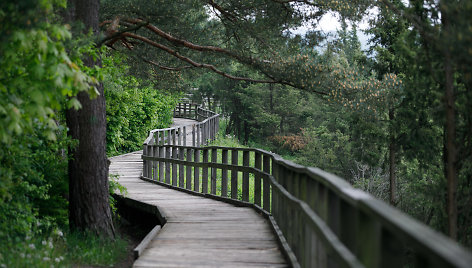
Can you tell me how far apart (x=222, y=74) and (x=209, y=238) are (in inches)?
270

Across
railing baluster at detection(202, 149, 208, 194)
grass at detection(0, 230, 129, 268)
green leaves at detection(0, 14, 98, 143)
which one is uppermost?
green leaves at detection(0, 14, 98, 143)

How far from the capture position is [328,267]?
4074 millimetres

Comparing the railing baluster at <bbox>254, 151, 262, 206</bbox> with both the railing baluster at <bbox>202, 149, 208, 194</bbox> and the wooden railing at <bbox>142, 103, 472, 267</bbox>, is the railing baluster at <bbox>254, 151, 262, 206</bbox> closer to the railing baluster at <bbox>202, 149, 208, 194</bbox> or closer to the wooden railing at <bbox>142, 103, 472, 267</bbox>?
the wooden railing at <bbox>142, 103, 472, 267</bbox>

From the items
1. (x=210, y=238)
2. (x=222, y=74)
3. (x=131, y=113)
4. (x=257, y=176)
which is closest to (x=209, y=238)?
(x=210, y=238)

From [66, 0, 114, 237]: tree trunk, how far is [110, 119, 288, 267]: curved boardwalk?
3.89 feet

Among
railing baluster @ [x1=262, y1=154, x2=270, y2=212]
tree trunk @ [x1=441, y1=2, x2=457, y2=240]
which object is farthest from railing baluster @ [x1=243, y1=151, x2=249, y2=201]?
tree trunk @ [x1=441, y1=2, x2=457, y2=240]

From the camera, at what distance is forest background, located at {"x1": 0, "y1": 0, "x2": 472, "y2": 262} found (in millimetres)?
5070

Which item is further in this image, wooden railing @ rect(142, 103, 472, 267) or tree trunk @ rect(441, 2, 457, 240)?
tree trunk @ rect(441, 2, 457, 240)

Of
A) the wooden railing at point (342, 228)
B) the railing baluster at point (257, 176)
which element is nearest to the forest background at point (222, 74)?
the wooden railing at point (342, 228)

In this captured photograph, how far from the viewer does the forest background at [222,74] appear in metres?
5.07

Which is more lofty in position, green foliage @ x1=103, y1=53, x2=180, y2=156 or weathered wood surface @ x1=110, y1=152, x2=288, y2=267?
green foliage @ x1=103, y1=53, x2=180, y2=156

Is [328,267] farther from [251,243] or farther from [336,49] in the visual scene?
[336,49]

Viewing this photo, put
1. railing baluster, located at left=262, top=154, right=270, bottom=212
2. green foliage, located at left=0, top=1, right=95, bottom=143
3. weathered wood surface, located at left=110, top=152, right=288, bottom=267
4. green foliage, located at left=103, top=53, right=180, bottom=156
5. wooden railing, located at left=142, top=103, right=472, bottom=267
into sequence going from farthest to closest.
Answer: green foliage, located at left=103, top=53, right=180, bottom=156 → railing baluster, located at left=262, top=154, right=270, bottom=212 → weathered wood surface, located at left=110, top=152, right=288, bottom=267 → green foliage, located at left=0, top=1, right=95, bottom=143 → wooden railing, located at left=142, top=103, right=472, bottom=267

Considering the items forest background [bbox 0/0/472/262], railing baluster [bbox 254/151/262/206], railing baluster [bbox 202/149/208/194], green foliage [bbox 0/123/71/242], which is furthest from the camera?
railing baluster [bbox 202/149/208/194]
